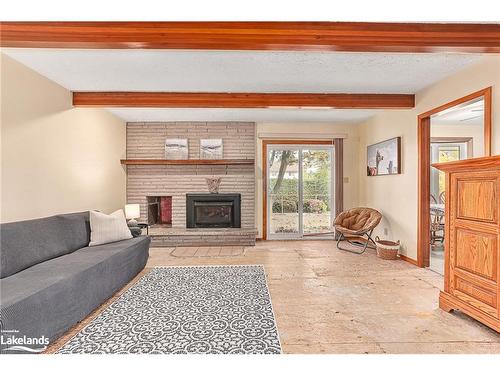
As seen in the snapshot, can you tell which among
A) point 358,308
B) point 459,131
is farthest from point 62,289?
point 459,131

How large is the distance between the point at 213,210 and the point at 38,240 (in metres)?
3.55

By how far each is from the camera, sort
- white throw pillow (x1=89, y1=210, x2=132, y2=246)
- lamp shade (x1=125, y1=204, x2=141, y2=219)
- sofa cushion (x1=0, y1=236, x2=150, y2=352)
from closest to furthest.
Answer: sofa cushion (x1=0, y1=236, x2=150, y2=352), white throw pillow (x1=89, y1=210, x2=132, y2=246), lamp shade (x1=125, y1=204, x2=141, y2=219)

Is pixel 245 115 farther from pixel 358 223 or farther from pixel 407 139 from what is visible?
pixel 358 223

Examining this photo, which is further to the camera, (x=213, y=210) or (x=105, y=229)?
(x=213, y=210)

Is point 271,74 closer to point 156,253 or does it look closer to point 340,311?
point 340,311

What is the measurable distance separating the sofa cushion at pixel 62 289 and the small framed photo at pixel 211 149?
3.06m

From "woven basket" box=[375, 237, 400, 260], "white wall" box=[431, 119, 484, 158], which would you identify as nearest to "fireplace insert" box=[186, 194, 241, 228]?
"woven basket" box=[375, 237, 400, 260]

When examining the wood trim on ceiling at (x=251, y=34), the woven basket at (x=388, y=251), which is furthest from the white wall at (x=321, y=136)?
the wood trim on ceiling at (x=251, y=34)

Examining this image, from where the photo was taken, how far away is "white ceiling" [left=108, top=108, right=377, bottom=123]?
16.9 feet

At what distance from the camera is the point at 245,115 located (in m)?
5.52

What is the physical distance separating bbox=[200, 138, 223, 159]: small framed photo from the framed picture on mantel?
9.59ft

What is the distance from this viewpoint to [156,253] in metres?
5.04

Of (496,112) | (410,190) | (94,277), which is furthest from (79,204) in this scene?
(496,112)

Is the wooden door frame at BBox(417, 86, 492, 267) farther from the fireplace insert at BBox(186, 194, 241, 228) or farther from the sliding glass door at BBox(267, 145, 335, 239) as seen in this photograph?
the fireplace insert at BBox(186, 194, 241, 228)
